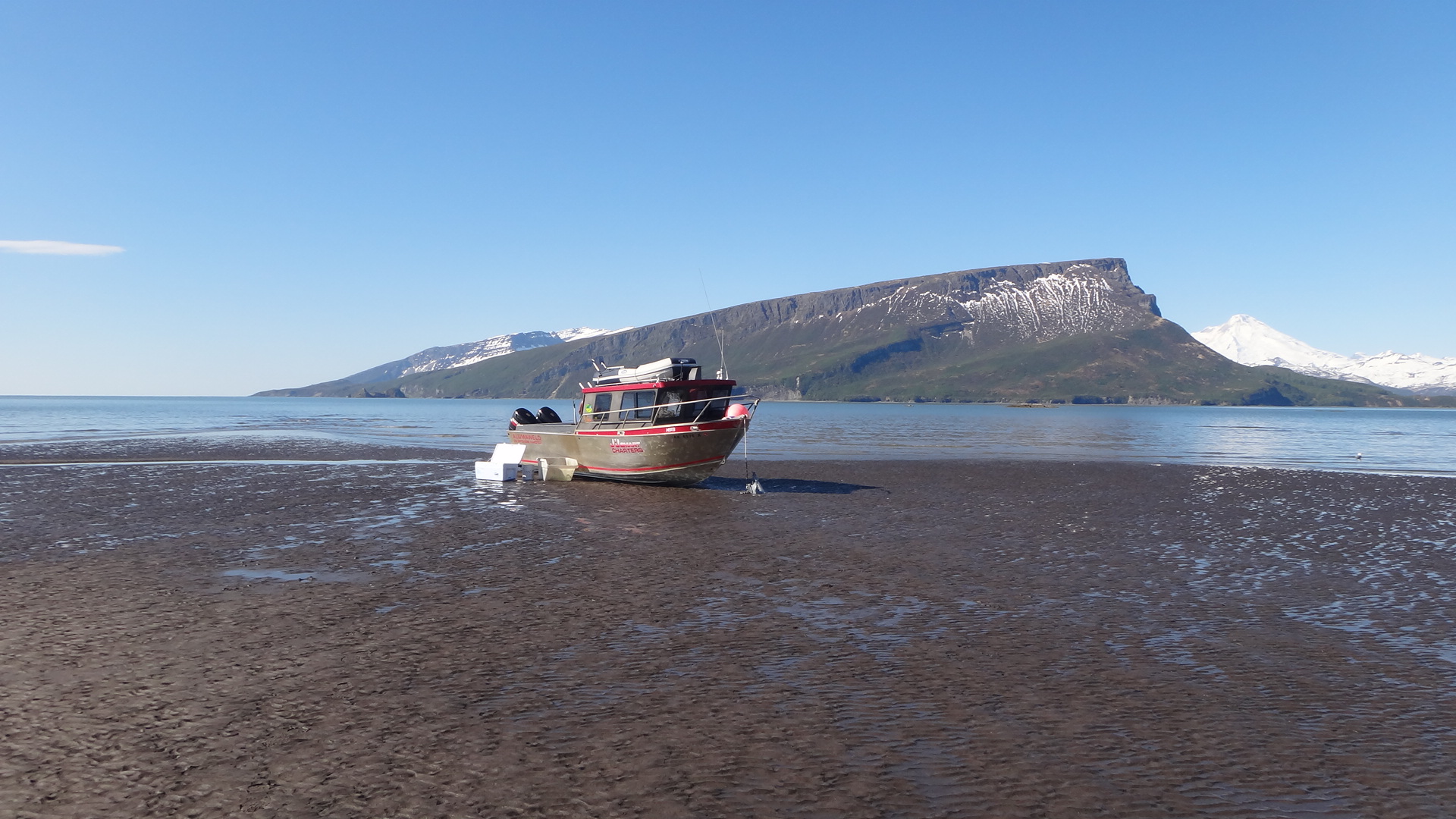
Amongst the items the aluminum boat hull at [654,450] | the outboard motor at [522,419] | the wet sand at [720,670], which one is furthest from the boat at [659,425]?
the wet sand at [720,670]

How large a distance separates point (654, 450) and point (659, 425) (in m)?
1.07

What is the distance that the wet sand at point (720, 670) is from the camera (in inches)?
324

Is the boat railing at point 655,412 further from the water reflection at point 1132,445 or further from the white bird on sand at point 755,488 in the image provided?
the water reflection at point 1132,445

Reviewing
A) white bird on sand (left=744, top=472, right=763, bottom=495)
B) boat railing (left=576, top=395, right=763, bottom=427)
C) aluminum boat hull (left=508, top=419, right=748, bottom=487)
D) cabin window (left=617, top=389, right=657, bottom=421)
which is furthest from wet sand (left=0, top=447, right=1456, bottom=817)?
cabin window (left=617, top=389, right=657, bottom=421)

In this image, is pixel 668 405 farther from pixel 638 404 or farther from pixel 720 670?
pixel 720 670

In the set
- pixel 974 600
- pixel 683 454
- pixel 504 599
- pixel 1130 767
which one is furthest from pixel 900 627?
pixel 683 454

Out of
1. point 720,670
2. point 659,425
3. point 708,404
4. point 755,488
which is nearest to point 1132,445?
point 755,488

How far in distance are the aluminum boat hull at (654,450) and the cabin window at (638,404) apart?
707 mm

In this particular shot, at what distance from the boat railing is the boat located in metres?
0.03

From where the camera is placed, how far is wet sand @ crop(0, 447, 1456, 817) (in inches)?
324

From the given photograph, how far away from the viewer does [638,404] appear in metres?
38.3

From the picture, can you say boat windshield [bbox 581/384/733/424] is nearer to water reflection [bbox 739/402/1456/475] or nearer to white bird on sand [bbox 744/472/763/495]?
white bird on sand [bbox 744/472/763/495]

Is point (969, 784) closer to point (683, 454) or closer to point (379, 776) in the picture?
point (379, 776)

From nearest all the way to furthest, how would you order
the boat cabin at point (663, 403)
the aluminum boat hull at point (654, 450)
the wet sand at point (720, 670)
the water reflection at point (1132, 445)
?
the wet sand at point (720, 670), the aluminum boat hull at point (654, 450), the boat cabin at point (663, 403), the water reflection at point (1132, 445)
